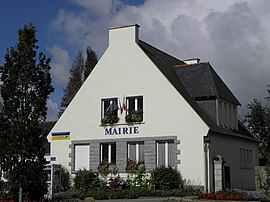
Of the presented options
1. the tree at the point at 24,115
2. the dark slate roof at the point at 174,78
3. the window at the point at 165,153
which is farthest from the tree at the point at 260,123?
the tree at the point at 24,115

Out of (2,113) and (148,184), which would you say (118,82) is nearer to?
(148,184)

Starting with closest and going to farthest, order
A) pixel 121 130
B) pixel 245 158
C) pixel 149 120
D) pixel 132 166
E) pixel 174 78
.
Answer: pixel 132 166 < pixel 149 120 < pixel 121 130 < pixel 174 78 < pixel 245 158

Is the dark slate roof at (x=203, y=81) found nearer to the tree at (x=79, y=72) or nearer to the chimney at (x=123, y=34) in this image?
the chimney at (x=123, y=34)

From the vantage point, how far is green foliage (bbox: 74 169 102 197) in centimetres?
2772

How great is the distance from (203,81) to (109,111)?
19.9 feet

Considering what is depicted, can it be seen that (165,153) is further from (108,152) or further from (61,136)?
(61,136)

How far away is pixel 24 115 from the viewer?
15820mm

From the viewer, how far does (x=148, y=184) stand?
2678 centimetres

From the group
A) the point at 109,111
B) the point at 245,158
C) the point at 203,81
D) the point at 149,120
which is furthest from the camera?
the point at 245,158

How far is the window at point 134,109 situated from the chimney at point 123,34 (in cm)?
345

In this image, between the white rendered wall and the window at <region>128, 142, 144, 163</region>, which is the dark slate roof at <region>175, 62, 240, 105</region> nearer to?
the white rendered wall

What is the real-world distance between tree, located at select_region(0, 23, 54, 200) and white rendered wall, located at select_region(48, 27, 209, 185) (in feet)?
39.1

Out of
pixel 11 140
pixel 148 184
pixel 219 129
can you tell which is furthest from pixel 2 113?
pixel 219 129

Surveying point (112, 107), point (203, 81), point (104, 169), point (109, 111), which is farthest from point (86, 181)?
point (203, 81)
